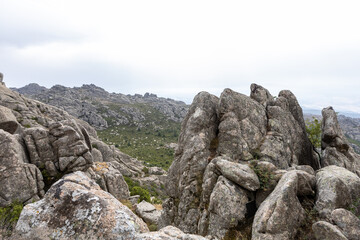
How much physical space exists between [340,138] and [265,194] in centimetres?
1405

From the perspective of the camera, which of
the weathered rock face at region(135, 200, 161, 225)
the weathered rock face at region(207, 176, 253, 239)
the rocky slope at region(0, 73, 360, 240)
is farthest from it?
the weathered rock face at region(135, 200, 161, 225)

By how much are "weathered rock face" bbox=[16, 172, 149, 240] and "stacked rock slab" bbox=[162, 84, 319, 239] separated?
7.90 m

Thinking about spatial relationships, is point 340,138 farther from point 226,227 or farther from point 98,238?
point 98,238

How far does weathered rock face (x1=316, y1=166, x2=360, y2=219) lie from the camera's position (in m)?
11.4

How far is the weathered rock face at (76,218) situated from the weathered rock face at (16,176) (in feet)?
50.5

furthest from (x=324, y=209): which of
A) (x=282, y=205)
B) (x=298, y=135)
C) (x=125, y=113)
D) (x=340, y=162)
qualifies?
(x=125, y=113)

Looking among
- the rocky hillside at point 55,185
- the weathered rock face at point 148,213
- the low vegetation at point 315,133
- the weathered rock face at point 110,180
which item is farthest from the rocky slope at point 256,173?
the weathered rock face at point 110,180

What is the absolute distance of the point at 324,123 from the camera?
855 inches

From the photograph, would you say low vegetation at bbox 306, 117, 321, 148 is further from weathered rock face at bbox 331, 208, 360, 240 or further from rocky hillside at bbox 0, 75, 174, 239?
rocky hillside at bbox 0, 75, 174, 239

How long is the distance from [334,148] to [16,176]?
3234 cm

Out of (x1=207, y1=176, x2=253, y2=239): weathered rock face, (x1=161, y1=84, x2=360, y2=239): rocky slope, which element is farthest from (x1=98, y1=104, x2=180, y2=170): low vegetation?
(x1=207, y1=176, x2=253, y2=239): weathered rock face

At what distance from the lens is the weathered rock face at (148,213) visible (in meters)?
23.8

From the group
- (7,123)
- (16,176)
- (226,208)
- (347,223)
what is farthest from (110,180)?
(347,223)

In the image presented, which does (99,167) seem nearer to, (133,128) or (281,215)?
(281,215)
